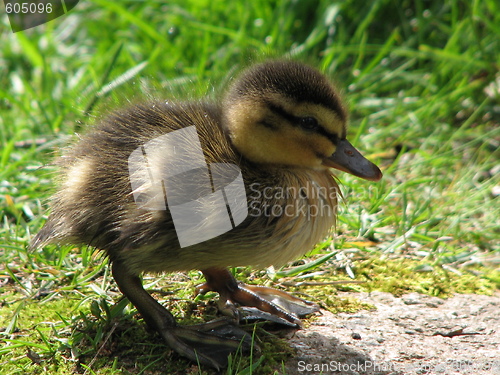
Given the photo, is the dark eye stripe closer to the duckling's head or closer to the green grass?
the duckling's head

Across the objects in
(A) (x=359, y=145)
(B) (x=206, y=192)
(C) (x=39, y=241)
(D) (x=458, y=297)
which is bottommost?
(D) (x=458, y=297)

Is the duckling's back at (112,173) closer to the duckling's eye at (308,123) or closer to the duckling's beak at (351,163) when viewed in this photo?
the duckling's eye at (308,123)

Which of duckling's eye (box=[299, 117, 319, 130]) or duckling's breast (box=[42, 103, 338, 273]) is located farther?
duckling's eye (box=[299, 117, 319, 130])

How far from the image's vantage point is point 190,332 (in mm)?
2477

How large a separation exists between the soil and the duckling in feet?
0.62

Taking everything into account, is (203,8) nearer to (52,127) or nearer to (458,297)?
(52,127)

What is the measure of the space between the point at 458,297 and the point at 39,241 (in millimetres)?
1909

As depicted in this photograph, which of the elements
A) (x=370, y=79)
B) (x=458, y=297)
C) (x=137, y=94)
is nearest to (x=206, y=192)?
(x=137, y=94)

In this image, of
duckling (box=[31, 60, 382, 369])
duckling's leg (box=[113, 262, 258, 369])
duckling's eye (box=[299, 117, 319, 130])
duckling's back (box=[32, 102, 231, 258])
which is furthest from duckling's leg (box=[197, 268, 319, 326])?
duckling's eye (box=[299, 117, 319, 130])

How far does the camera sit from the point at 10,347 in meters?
2.49

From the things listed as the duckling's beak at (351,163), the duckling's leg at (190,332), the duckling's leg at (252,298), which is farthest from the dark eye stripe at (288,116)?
the duckling's leg at (190,332)

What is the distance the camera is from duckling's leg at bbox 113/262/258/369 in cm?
239

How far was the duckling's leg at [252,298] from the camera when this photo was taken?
8.82 ft

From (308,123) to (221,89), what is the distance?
0.51m
